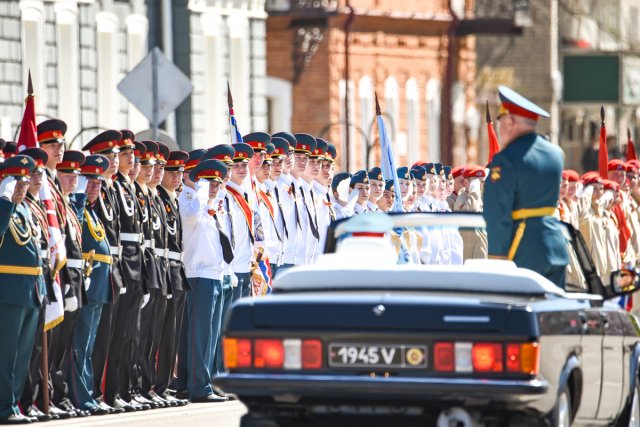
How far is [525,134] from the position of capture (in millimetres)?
12984

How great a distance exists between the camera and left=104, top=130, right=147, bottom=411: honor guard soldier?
1678 centimetres

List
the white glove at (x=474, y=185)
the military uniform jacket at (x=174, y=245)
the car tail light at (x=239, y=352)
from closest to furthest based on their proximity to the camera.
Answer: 1. the car tail light at (x=239, y=352)
2. the military uniform jacket at (x=174, y=245)
3. the white glove at (x=474, y=185)

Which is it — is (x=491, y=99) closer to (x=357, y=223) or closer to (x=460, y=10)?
(x=460, y=10)

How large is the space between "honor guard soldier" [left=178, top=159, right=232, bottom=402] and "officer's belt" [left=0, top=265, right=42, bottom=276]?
2.55 meters

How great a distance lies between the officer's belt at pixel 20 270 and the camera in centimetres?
1540

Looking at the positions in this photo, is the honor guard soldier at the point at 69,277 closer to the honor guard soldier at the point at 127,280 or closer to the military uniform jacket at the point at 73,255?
the military uniform jacket at the point at 73,255

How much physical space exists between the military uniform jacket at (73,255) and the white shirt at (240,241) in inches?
96.6

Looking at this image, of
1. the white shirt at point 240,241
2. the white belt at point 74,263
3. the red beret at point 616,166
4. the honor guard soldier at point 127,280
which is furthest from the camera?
the red beret at point 616,166

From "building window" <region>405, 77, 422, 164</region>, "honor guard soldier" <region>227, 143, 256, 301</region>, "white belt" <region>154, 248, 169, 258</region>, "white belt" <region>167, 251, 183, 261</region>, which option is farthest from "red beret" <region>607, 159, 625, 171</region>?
"building window" <region>405, 77, 422, 164</region>

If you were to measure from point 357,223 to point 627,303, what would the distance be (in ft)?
36.0

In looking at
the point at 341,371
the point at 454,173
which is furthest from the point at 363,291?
the point at 454,173

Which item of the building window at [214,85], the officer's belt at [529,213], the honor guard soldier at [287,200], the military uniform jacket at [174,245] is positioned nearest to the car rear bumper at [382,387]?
the officer's belt at [529,213]

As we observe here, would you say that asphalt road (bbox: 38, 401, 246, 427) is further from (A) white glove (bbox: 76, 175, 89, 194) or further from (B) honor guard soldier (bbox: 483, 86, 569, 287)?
(B) honor guard soldier (bbox: 483, 86, 569, 287)

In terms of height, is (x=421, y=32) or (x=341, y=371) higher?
(x=421, y=32)
